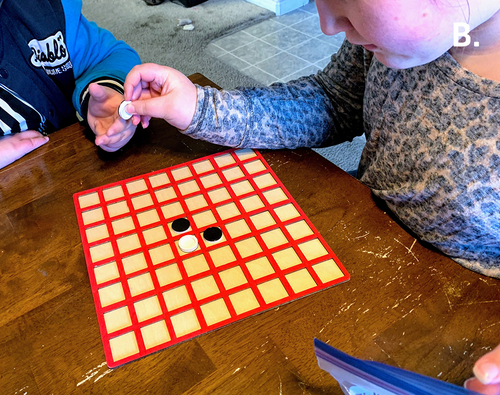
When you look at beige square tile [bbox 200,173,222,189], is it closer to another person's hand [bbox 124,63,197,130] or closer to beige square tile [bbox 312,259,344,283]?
another person's hand [bbox 124,63,197,130]

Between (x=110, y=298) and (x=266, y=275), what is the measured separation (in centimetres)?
20

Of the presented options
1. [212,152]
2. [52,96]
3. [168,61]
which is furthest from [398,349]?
[168,61]

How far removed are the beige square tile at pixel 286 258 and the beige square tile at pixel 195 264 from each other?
3.8 inches

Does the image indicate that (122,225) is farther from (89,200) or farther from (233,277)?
(233,277)

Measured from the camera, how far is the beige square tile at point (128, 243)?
58 cm

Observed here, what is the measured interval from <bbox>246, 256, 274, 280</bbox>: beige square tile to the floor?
1.75m

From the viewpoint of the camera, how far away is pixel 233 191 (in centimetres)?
66

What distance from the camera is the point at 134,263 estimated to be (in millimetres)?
560

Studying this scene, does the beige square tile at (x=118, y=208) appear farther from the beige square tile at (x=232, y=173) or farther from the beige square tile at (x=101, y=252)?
the beige square tile at (x=232, y=173)

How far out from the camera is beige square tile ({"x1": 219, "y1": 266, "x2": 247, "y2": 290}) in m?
0.53

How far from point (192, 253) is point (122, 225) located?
126mm

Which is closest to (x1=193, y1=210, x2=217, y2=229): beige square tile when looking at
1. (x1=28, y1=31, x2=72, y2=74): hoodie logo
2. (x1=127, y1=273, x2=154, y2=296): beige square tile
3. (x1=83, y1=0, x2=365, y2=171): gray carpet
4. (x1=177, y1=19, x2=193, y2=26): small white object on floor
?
(x1=127, y1=273, x2=154, y2=296): beige square tile

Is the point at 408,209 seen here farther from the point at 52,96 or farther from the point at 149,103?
the point at 52,96

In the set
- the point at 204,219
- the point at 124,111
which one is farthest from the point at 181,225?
the point at 124,111
